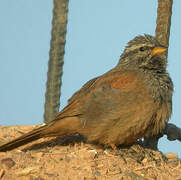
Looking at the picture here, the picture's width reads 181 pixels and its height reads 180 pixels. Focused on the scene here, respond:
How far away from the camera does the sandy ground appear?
6121 mm

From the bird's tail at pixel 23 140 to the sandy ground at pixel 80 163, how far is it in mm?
174

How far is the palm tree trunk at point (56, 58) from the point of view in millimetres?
9617

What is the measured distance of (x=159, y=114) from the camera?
718 centimetres

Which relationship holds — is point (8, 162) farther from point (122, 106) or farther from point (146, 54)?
point (146, 54)

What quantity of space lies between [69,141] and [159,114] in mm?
1664

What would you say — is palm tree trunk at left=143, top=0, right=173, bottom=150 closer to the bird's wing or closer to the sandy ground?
the sandy ground

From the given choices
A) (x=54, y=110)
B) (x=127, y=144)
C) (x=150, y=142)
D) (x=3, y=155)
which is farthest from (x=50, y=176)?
(x=54, y=110)

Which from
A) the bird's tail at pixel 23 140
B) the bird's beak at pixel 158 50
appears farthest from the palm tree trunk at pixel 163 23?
the bird's tail at pixel 23 140

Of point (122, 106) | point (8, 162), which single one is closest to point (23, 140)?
point (8, 162)

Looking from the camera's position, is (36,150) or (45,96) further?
(45,96)

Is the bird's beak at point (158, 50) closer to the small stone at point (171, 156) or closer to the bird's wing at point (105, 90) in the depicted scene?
the bird's wing at point (105, 90)

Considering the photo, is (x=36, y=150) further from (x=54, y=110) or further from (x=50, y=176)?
(x=54, y=110)

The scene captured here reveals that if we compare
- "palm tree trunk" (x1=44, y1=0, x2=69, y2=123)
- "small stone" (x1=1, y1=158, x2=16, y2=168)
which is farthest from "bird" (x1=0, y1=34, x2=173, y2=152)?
"palm tree trunk" (x1=44, y1=0, x2=69, y2=123)

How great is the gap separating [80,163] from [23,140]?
1.32m
